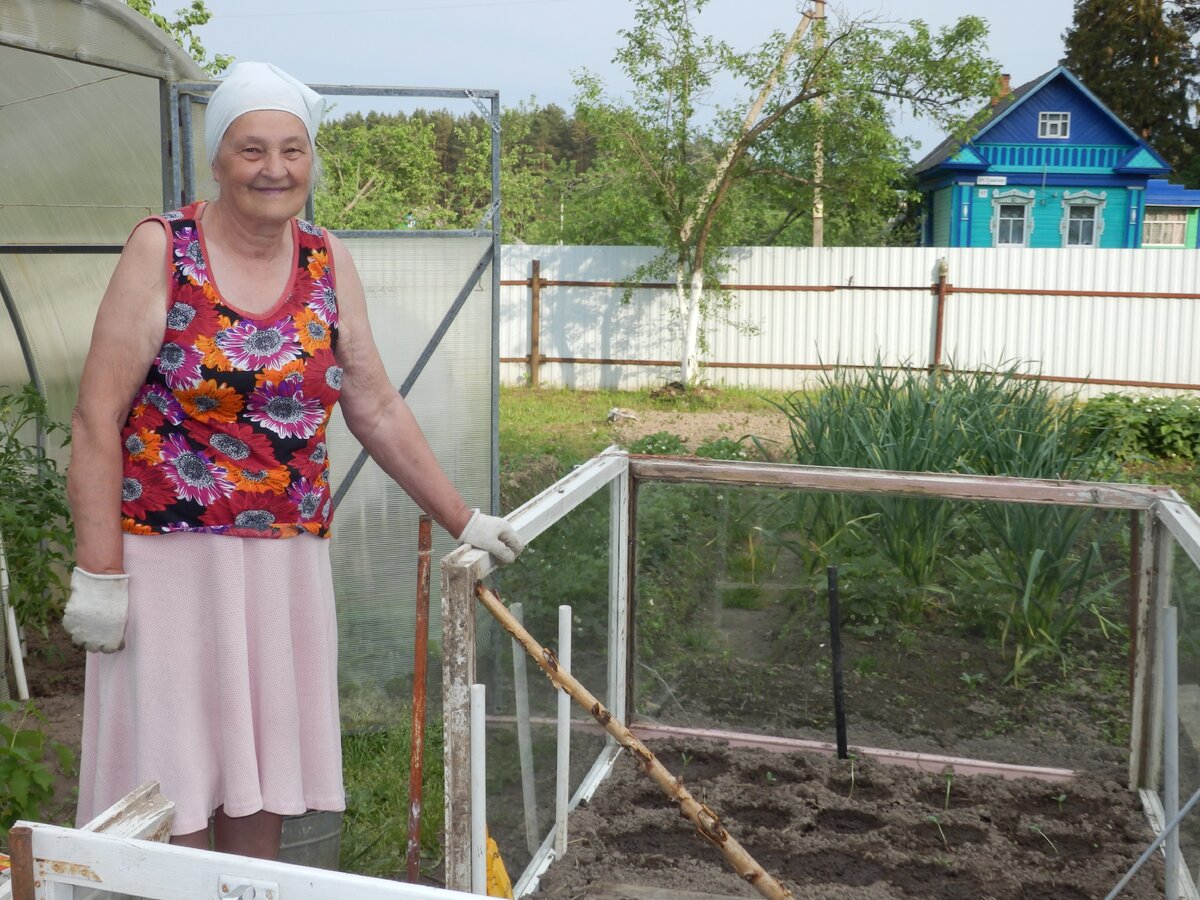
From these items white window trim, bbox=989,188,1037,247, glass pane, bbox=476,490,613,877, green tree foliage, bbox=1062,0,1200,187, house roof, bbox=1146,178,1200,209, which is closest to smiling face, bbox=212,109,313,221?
glass pane, bbox=476,490,613,877

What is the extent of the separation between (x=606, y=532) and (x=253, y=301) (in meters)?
1.42

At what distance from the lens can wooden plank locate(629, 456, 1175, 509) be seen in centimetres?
293

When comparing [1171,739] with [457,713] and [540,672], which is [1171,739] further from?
[457,713]

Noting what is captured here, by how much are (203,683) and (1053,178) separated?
2037 cm

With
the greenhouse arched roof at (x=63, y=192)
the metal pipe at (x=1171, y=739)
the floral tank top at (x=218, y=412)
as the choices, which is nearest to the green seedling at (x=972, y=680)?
the metal pipe at (x=1171, y=739)

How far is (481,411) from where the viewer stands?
13.5ft

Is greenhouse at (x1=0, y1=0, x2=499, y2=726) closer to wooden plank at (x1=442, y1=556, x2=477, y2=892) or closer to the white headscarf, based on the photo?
the white headscarf

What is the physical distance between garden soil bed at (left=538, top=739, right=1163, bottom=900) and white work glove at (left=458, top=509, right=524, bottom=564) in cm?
85

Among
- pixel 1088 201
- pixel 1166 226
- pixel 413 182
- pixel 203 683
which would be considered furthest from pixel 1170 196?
pixel 203 683

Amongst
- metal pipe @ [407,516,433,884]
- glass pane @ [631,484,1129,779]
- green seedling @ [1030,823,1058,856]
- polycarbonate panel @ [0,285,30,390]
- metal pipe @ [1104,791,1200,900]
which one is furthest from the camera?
polycarbonate panel @ [0,285,30,390]

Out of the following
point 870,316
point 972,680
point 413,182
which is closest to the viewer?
point 972,680

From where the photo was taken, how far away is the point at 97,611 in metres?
1.77

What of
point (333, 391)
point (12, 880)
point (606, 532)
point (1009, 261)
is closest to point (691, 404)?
point (1009, 261)

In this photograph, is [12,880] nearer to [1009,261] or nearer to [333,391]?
[333,391]
